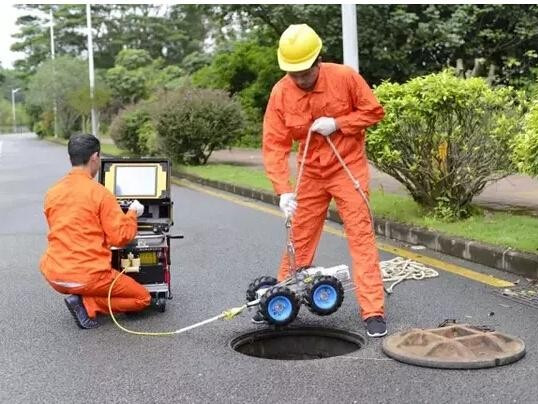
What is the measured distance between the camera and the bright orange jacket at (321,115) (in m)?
4.80

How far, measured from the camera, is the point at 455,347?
4.17m

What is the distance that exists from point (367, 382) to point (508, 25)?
63.2 feet

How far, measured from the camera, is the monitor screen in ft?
18.8

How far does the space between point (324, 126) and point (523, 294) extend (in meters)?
2.00

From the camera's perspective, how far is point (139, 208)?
17.1 feet

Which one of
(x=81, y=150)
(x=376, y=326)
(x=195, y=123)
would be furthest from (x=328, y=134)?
(x=195, y=123)

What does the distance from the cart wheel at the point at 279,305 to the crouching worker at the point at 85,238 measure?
3.45 feet

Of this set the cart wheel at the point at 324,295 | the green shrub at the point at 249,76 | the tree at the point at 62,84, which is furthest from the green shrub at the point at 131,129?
the tree at the point at 62,84

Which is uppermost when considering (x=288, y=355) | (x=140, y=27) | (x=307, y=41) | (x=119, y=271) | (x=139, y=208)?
(x=140, y=27)

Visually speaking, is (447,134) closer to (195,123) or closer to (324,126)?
(324,126)

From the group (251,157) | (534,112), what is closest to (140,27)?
(251,157)

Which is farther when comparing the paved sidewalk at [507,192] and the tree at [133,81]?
the tree at [133,81]

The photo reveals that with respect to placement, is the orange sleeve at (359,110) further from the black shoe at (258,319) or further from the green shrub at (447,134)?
the green shrub at (447,134)

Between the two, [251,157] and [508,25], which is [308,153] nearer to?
[251,157]
